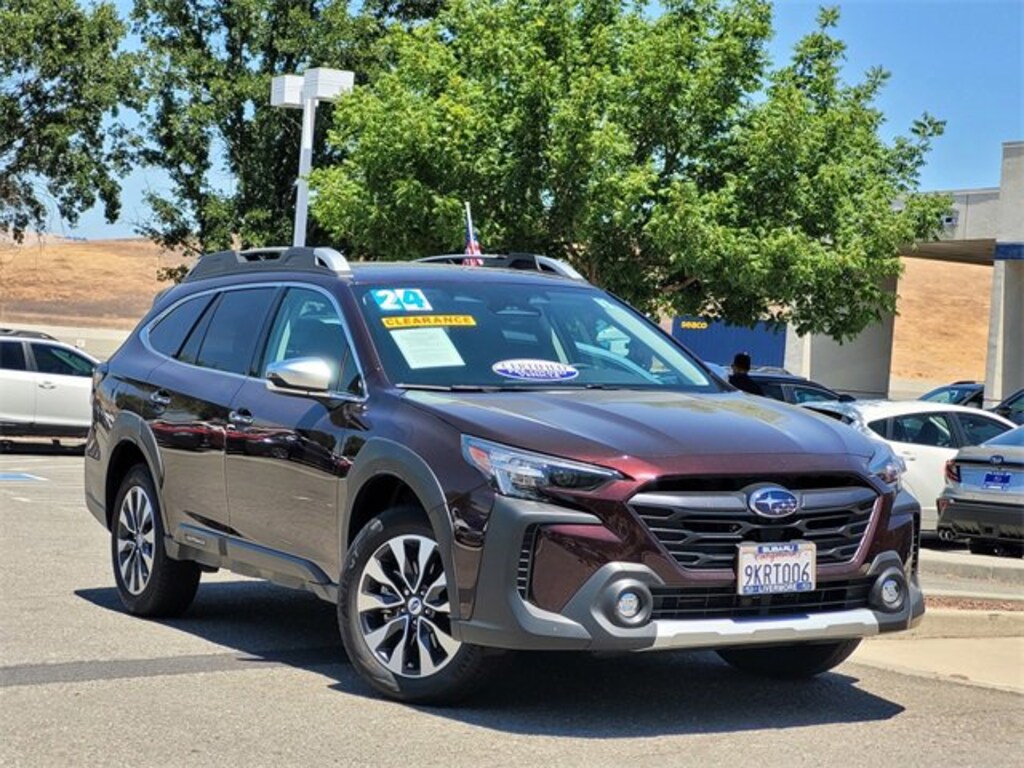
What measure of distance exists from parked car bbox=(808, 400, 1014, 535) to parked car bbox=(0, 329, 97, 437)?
11.9m

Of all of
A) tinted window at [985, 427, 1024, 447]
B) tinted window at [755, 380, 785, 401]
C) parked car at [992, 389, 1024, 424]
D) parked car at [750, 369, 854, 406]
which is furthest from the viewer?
parked car at [992, 389, 1024, 424]

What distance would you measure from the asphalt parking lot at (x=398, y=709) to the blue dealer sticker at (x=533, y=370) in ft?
4.40

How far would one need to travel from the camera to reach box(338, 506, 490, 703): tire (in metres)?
6.80

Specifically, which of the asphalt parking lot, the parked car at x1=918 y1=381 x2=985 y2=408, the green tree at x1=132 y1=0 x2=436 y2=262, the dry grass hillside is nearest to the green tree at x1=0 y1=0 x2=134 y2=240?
the green tree at x1=132 y1=0 x2=436 y2=262

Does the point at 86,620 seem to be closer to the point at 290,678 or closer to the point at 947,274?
the point at 290,678

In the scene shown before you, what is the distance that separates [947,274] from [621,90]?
129 meters

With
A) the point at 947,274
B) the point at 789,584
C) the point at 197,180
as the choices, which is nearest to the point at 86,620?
the point at 789,584

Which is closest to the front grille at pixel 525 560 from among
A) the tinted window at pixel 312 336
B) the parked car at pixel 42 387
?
the tinted window at pixel 312 336

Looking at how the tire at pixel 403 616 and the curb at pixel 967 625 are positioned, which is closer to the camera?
the tire at pixel 403 616

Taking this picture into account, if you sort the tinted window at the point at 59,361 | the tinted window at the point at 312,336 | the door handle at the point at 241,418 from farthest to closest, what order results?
the tinted window at the point at 59,361 → the door handle at the point at 241,418 → the tinted window at the point at 312,336

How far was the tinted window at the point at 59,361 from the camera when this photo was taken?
25.4m

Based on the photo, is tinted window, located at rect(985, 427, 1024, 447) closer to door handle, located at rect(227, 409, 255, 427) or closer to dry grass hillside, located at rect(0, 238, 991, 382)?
door handle, located at rect(227, 409, 255, 427)

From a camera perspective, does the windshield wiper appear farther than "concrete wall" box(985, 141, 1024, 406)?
No

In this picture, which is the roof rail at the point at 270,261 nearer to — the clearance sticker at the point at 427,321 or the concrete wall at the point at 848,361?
the clearance sticker at the point at 427,321
